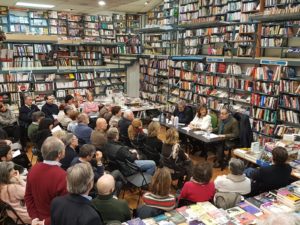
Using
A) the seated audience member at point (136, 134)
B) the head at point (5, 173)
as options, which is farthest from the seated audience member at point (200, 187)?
the seated audience member at point (136, 134)

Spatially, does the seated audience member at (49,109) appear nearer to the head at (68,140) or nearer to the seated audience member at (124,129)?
the seated audience member at (124,129)

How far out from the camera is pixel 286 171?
3506 mm

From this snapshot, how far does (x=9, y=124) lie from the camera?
678 centimetres

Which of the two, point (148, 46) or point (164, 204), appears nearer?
point (164, 204)

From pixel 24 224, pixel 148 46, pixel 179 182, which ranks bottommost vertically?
pixel 179 182

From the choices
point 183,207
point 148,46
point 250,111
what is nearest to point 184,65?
point 250,111

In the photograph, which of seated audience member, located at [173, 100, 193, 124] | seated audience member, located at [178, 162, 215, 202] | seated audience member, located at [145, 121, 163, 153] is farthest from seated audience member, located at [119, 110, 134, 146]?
seated audience member, located at [178, 162, 215, 202]

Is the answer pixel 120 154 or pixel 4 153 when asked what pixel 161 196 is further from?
pixel 4 153

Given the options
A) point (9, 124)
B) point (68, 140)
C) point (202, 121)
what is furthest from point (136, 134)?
point (9, 124)

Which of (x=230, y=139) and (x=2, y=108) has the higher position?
(x=2, y=108)

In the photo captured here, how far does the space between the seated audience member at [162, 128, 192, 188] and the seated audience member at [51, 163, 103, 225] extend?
249cm

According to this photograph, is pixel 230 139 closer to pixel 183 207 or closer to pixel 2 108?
pixel 183 207

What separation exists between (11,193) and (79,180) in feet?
4.46

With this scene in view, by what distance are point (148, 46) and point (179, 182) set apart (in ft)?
33.7
